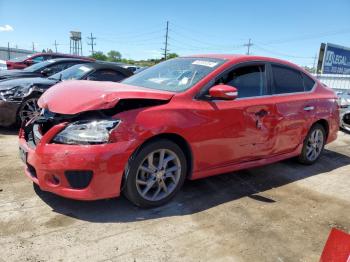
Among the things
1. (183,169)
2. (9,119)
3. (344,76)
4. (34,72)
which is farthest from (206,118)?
(344,76)

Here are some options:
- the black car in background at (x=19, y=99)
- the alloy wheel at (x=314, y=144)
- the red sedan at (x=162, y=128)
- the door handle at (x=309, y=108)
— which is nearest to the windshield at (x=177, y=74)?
the red sedan at (x=162, y=128)

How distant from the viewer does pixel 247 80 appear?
167 inches

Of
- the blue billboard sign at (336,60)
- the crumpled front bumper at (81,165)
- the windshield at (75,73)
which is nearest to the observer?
the crumpled front bumper at (81,165)

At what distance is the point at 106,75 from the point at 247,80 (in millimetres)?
3862

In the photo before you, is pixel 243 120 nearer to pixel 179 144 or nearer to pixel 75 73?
pixel 179 144

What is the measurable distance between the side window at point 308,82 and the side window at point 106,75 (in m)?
3.71

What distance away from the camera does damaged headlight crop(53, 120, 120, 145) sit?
3.01 meters

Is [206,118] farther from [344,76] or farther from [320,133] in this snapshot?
[344,76]

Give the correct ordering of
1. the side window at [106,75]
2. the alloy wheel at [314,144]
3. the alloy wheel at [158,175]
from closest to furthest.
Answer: the alloy wheel at [158,175], the alloy wheel at [314,144], the side window at [106,75]

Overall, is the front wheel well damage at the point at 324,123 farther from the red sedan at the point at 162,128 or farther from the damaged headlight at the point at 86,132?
the damaged headlight at the point at 86,132

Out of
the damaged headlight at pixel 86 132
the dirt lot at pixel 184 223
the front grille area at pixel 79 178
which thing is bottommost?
the dirt lot at pixel 184 223

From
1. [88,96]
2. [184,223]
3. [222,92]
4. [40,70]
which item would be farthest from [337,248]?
[40,70]

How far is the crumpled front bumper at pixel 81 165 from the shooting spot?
297 centimetres

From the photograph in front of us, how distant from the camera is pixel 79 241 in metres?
2.80
